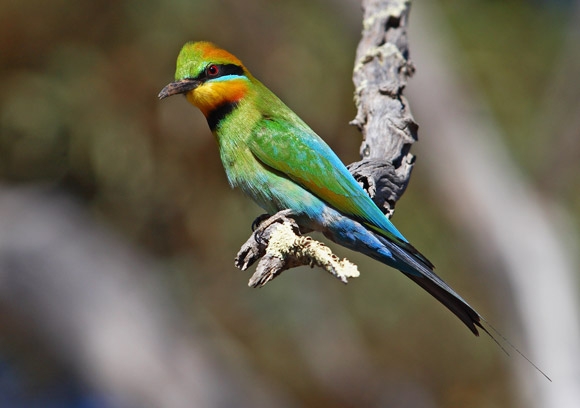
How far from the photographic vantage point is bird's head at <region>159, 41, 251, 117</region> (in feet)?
9.04

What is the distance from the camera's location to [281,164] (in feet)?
8.73

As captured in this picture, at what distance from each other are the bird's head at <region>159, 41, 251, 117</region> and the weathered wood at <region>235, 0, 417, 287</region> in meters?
0.50

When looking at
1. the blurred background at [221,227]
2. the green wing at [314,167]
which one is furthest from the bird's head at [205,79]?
the blurred background at [221,227]

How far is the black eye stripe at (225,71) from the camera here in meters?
2.77

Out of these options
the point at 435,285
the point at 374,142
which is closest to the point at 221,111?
the point at 374,142

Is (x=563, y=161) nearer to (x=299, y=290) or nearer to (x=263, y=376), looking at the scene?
(x=299, y=290)

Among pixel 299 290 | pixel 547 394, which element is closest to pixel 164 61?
pixel 299 290

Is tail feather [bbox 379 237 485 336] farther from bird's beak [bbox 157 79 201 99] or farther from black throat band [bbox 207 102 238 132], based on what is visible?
bird's beak [bbox 157 79 201 99]

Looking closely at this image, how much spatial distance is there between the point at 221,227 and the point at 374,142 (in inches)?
114

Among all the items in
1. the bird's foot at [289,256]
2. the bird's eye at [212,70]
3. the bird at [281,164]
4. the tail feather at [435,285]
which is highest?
the bird's eye at [212,70]

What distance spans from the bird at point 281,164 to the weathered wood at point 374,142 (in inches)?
4.2

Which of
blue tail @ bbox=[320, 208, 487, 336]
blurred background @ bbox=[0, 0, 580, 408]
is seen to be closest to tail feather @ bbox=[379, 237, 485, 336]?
blue tail @ bbox=[320, 208, 487, 336]

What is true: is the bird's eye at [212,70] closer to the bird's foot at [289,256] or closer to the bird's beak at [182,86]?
the bird's beak at [182,86]

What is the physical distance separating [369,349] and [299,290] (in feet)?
2.67
